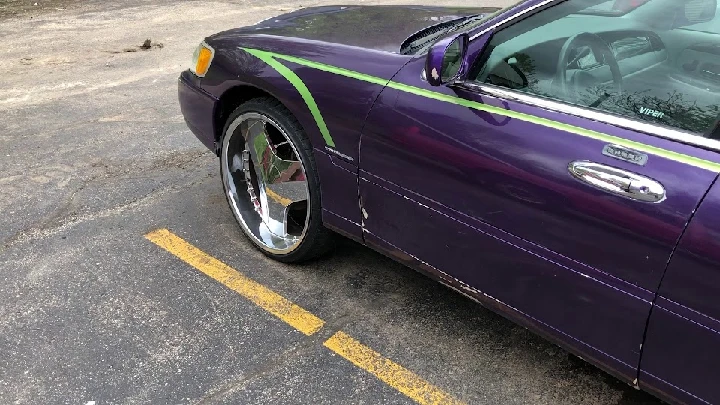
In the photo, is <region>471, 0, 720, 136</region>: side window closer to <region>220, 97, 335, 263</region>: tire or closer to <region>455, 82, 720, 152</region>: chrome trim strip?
<region>455, 82, 720, 152</region>: chrome trim strip

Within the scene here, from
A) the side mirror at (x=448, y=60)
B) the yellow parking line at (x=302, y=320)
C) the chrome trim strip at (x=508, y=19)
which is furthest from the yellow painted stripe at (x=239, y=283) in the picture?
the chrome trim strip at (x=508, y=19)

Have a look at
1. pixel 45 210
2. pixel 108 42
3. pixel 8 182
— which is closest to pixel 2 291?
pixel 45 210

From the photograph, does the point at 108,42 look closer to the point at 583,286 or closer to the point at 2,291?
the point at 2,291

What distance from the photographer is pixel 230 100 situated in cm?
334

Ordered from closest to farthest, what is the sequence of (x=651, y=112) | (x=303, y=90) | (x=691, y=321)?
1. (x=691, y=321)
2. (x=651, y=112)
3. (x=303, y=90)

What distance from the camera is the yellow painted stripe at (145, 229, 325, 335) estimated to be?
292cm

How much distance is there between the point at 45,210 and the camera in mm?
3844

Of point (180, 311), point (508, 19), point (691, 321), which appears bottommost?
point (180, 311)

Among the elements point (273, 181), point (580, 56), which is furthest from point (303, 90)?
point (580, 56)

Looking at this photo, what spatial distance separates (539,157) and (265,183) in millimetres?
1779

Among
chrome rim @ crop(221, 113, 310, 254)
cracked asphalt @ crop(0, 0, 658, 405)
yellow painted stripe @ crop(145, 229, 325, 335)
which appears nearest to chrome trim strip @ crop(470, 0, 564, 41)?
chrome rim @ crop(221, 113, 310, 254)

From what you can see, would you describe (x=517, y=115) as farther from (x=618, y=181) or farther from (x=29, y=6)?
(x=29, y=6)

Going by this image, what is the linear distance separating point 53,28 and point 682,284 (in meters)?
8.68

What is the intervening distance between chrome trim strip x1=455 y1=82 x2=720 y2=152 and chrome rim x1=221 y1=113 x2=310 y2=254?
1.07 meters
